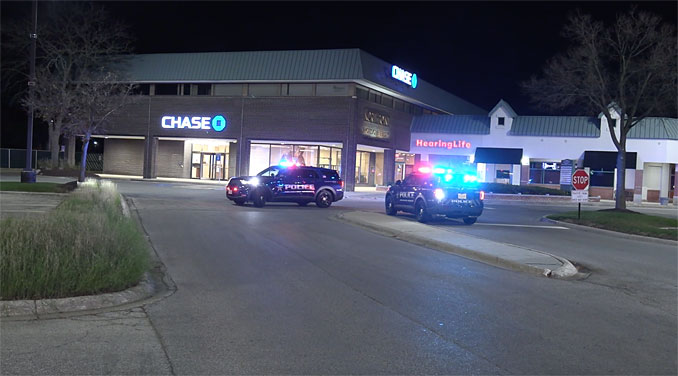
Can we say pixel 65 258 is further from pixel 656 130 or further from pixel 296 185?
pixel 656 130

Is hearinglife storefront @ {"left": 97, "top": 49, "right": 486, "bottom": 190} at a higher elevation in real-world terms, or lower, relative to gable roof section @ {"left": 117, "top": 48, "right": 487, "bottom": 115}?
lower

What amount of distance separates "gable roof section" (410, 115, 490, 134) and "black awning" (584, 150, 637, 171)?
8058mm

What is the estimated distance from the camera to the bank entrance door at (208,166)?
51.8m

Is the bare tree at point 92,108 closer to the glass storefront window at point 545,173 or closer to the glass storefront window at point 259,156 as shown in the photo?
the glass storefront window at point 259,156

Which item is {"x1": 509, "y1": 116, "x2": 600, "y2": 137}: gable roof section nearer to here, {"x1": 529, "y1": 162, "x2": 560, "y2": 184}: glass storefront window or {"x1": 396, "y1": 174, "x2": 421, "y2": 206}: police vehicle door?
{"x1": 529, "y1": 162, "x2": 560, "y2": 184}: glass storefront window

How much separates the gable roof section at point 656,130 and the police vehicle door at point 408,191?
31.2m

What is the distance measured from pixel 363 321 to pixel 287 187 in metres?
19.1

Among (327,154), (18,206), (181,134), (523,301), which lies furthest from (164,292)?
(181,134)

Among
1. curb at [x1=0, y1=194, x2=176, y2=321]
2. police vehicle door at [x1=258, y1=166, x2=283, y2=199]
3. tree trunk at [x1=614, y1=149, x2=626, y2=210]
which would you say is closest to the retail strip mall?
police vehicle door at [x1=258, y1=166, x2=283, y2=199]

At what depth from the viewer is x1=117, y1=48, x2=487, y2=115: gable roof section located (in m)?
42.9

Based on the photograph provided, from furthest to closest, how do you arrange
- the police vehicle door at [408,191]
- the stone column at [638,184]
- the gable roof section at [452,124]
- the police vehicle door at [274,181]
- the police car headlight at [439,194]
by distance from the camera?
the gable roof section at [452,124] → the stone column at [638,184] → the police vehicle door at [274,181] → the police vehicle door at [408,191] → the police car headlight at [439,194]

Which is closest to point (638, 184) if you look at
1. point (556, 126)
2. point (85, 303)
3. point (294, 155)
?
point (556, 126)

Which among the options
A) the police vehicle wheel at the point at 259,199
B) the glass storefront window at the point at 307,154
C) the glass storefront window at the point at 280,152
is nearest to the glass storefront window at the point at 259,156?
the glass storefront window at the point at 280,152

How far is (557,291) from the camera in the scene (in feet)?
32.2
